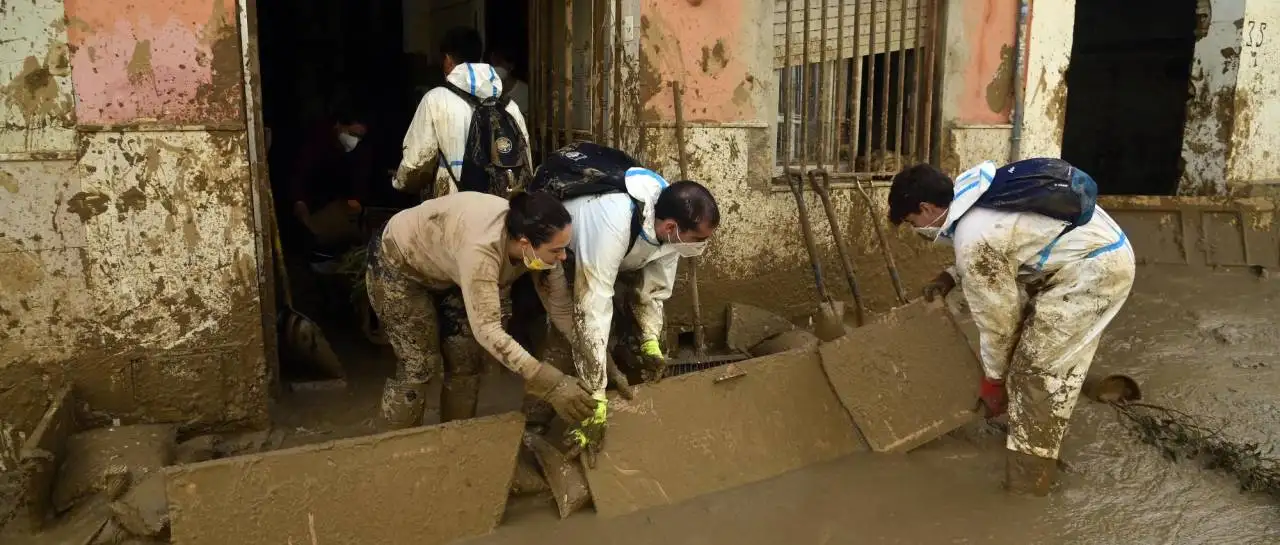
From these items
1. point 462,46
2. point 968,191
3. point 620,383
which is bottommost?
point 620,383

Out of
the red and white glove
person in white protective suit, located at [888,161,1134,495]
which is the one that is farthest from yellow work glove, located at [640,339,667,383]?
the red and white glove

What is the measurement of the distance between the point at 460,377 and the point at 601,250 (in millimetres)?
974

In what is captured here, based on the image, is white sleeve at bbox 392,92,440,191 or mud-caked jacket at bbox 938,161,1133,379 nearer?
mud-caked jacket at bbox 938,161,1133,379

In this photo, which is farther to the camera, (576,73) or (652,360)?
(576,73)

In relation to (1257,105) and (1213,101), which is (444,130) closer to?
(1213,101)

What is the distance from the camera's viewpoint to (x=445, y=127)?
415 centimetres

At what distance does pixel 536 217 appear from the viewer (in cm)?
297

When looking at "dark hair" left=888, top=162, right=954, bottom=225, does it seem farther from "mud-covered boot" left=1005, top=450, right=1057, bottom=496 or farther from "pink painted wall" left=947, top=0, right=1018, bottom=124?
"pink painted wall" left=947, top=0, right=1018, bottom=124

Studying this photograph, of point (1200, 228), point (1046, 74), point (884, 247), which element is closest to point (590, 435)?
point (884, 247)

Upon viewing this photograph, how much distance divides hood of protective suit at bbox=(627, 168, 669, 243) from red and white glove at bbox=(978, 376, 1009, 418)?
58.2 inches

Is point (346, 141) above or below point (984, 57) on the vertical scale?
below

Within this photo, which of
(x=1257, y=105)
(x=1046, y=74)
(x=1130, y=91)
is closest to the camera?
(x=1046, y=74)

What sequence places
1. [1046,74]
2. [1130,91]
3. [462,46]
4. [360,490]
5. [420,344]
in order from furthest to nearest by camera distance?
[1130,91]
[1046,74]
[462,46]
[420,344]
[360,490]

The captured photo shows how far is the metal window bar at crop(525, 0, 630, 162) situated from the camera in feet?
15.6
